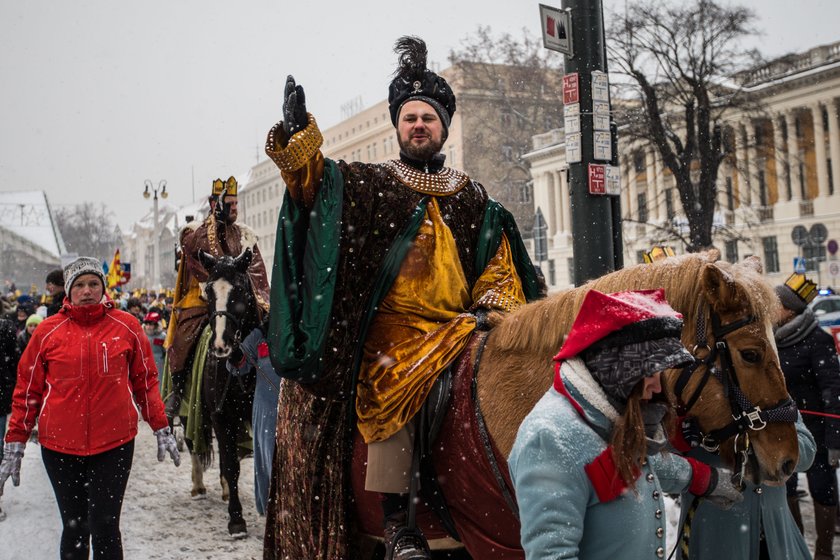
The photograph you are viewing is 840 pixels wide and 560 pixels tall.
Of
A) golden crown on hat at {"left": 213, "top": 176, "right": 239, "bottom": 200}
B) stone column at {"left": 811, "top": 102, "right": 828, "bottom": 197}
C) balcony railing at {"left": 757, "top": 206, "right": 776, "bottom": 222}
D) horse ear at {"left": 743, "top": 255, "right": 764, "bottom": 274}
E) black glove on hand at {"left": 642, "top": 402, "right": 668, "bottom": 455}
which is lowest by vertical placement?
black glove on hand at {"left": 642, "top": 402, "right": 668, "bottom": 455}

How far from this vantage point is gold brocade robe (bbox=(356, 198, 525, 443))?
3.04 m

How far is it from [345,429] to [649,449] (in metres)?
1.47

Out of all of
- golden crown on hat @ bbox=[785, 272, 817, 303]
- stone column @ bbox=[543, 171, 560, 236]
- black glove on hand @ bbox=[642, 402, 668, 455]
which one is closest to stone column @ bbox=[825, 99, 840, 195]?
stone column @ bbox=[543, 171, 560, 236]

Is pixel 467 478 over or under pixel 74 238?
under

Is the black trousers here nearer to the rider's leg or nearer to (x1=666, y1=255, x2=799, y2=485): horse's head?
the rider's leg

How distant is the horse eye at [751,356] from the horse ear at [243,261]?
4834 mm

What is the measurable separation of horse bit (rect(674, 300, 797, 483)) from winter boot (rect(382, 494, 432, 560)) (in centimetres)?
110

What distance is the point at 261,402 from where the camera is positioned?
5.76 m

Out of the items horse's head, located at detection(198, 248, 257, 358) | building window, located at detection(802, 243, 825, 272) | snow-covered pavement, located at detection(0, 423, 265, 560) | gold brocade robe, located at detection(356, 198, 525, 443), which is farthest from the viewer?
building window, located at detection(802, 243, 825, 272)

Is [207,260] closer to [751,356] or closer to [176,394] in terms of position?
[176,394]

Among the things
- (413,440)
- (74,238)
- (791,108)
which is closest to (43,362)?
(413,440)

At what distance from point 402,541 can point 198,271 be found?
5.01 metres

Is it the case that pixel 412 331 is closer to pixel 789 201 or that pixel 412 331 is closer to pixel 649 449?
pixel 649 449

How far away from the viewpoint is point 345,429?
3281 mm
